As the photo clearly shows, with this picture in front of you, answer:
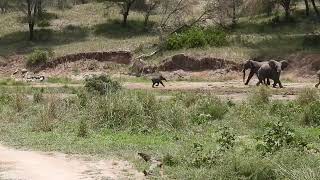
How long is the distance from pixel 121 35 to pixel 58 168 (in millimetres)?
39408

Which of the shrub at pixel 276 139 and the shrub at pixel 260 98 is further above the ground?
the shrub at pixel 276 139

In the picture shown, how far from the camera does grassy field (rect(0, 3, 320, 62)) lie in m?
43.0

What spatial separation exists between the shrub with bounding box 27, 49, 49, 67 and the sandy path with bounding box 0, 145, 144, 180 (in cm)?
3253

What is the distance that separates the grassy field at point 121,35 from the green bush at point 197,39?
2.25ft

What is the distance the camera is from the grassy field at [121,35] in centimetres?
4303

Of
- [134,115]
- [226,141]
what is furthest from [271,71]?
[226,141]

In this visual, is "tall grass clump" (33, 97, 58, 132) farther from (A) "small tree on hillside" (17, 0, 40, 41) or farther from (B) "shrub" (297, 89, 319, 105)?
(A) "small tree on hillside" (17, 0, 40, 41)

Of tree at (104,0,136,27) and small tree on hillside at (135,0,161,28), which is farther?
small tree on hillside at (135,0,161,28)

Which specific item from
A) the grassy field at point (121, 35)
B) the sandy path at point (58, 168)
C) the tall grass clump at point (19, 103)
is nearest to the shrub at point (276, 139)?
the sandy path at point (58, 168)

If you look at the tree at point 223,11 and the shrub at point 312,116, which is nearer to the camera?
the shrub at point 312,116

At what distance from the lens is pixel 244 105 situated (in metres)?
20.3

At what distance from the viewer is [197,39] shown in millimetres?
44344

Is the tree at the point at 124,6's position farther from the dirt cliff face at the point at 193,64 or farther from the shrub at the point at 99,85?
the shrub at the point at 99,85

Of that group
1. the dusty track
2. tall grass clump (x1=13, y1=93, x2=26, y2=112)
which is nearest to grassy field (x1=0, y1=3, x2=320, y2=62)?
the dusty track
